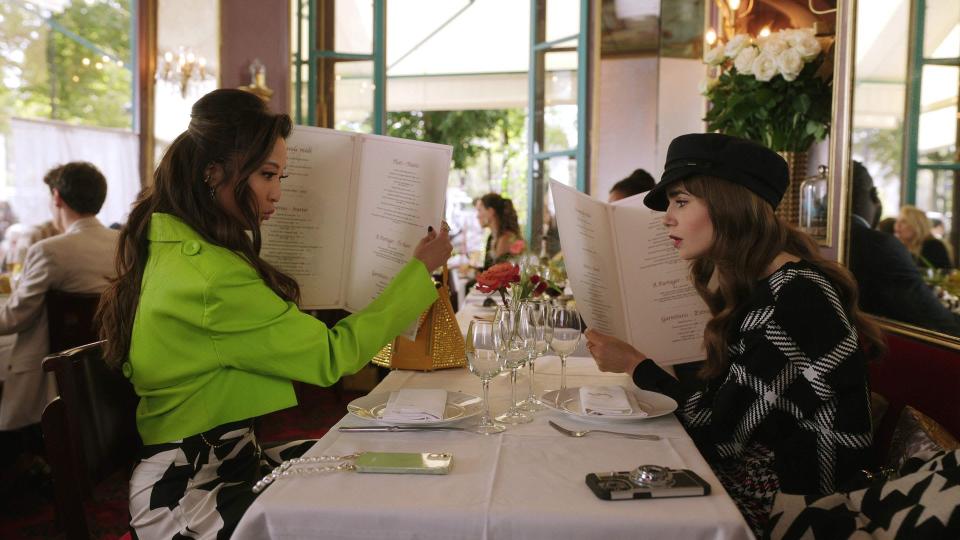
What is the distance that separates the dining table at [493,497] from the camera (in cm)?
106

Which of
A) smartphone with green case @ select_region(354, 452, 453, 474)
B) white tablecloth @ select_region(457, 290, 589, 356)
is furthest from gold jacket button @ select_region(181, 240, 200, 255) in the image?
white tablecloth @ select_region(457, 290, 589, 356)

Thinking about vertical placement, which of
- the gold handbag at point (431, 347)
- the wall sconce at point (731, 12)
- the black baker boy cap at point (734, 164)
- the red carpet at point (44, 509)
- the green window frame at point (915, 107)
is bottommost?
the red carpet at point (44, 509)

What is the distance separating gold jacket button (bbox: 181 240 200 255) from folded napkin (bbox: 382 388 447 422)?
48cm

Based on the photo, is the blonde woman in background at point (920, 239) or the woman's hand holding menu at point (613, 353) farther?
the blonde woman in background at point (920, 239)

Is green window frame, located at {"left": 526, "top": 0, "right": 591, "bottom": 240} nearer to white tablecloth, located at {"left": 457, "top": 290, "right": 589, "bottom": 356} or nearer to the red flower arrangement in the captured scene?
white tablecloth, located at {"left": 457, "top": 290, "right": 589, "bottom": 356}

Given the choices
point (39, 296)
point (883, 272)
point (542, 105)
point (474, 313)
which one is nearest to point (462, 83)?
point (542, 105)

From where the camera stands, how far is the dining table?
1061 millimetres

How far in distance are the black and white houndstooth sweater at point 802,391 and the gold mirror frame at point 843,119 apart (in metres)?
1.06

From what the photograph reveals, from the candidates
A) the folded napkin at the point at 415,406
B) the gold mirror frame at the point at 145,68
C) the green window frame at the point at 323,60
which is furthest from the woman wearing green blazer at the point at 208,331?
the gold mirror frame at the point at 145,68

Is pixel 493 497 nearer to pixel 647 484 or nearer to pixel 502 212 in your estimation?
pixel 647 484

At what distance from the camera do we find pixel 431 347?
200cm

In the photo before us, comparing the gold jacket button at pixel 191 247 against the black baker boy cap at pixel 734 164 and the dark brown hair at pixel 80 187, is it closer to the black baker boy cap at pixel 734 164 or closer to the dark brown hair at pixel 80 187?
the black baker boy cap at pixel 734 164

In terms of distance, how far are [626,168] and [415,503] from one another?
190 inches

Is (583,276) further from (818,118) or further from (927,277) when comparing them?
(818,118)
